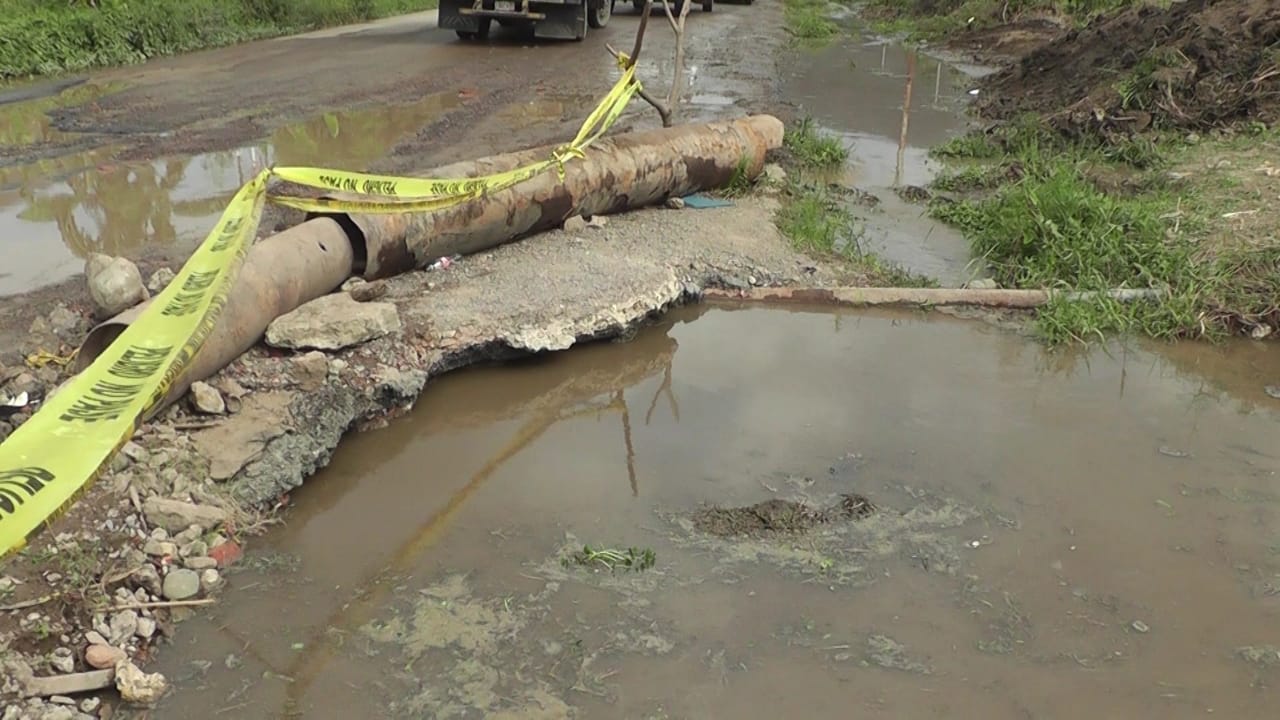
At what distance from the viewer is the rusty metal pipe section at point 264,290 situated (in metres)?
4.10

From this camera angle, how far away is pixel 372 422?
4480mm

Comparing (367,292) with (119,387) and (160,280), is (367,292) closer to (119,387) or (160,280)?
(160,280)

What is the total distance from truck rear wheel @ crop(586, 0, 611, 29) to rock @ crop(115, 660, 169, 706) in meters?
15.4

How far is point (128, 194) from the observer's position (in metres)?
6.99

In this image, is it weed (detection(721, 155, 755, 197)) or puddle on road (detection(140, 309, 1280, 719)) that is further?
weed (detection(721, 155, 755, 197))

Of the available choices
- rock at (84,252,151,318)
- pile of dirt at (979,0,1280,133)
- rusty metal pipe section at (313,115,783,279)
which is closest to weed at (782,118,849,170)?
rusty metal pipe section at (313,115,783,279)

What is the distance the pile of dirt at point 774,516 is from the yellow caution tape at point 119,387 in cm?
203

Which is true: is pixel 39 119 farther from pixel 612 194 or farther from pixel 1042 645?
pixel 1042 645

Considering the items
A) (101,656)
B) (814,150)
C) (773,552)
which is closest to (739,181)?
(814,150)

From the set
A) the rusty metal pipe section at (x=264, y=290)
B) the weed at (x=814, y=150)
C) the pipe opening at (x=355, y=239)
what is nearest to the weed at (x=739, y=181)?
the weed at (x=814, y=150)

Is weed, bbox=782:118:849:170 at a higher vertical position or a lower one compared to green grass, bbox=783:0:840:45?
lower

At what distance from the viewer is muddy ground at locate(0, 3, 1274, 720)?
3.25 m

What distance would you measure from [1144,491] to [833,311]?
222 centimetres

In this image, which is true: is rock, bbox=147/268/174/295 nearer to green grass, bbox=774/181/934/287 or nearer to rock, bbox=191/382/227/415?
rock, bbox=191/382/227/415
